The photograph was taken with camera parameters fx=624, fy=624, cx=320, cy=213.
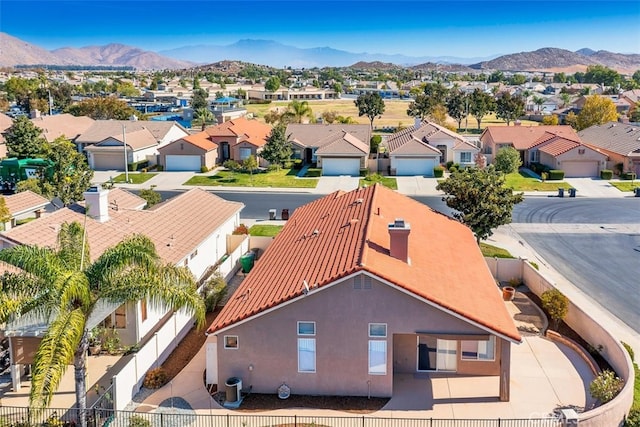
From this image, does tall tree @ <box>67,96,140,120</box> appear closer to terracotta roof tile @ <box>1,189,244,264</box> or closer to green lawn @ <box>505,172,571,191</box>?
green lawn @ <box>505,172,571,191</box>

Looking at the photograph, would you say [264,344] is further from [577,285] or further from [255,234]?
[255,234]

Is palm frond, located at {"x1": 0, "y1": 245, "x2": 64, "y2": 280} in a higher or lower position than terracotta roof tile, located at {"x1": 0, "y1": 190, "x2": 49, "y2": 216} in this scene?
higher

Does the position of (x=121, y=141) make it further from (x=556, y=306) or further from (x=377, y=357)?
(x=377, y=357)

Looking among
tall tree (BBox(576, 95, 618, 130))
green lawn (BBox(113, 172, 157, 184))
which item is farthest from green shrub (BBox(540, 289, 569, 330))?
tall tree (BBox(576, 95, 618, 130))

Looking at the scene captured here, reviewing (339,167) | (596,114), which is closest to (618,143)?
(596,114)

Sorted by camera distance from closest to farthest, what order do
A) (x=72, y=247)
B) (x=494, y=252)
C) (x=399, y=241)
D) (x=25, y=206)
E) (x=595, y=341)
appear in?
(x=72, y=247) < (x=399, y=241) < (x=595, y=341) < (x=494, y=252) < (x=25, y=206)

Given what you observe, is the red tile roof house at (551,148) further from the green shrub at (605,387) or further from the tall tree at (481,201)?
the green shrub at (605,387)

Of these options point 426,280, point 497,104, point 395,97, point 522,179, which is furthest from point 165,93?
point 426,280
